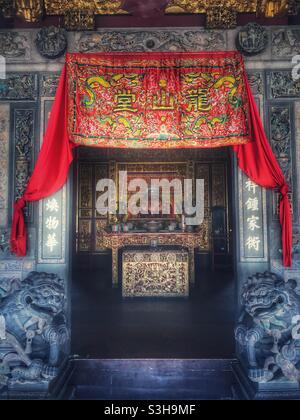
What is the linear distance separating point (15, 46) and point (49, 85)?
0.53 meters

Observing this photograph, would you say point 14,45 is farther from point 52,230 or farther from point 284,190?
point 284,190

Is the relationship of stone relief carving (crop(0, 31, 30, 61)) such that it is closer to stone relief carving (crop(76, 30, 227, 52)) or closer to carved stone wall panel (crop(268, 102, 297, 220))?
stone relief carving (crop(76, 30, 227, 52))

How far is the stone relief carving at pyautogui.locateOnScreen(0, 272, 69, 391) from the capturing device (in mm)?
2484

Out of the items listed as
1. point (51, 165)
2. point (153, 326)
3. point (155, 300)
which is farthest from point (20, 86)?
point (155, 300)

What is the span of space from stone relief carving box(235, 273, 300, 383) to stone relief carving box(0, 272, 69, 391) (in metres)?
1.55

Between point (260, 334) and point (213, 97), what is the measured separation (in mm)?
2146

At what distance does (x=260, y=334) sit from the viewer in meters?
2.57

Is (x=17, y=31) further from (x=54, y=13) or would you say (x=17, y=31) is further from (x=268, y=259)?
(x=268, y=259)

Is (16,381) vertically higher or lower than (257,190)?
lower

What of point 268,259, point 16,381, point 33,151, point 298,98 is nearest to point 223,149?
point 298,98

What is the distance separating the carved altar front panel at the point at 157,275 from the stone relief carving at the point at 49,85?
2697 millimetres

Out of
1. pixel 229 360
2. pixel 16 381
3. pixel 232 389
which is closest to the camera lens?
pixel 16 381

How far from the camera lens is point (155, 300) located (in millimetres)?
4855

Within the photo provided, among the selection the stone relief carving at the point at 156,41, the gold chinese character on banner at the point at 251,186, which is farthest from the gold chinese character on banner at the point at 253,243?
the stone relief carving at the point at 156,41
